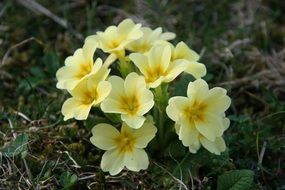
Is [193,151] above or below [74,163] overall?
above

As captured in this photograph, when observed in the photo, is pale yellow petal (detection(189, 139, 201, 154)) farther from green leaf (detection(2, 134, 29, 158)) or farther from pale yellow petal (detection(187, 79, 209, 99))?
green leaf (detection(2, 134, 29, 158))

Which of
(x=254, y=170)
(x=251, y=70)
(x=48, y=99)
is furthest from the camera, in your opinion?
(x=251, y=70)

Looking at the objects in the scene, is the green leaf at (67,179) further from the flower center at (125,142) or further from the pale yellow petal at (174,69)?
the pale yellow petal at (174,69)

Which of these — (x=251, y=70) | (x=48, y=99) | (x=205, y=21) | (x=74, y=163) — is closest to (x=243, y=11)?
(x=205, y=21)

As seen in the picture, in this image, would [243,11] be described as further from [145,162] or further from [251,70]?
[145,162]

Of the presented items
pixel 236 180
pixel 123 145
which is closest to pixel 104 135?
pixel 123 145

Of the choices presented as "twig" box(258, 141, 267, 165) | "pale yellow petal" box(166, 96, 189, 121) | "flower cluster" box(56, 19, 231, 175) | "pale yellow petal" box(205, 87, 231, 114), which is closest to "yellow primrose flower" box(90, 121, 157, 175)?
"flower cluster" box(56, 19, 231, 175)
